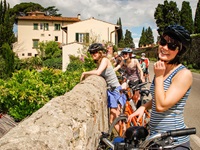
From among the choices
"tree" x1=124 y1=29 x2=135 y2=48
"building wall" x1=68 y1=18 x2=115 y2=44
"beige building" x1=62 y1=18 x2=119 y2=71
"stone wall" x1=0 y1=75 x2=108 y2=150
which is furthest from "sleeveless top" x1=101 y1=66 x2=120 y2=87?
"tree" x1=124 y1=29 x2=135 y2=48

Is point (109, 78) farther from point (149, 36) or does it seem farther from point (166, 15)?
point (149, 36)

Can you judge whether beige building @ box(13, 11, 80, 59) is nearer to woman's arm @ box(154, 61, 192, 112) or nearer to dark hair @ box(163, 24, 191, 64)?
dark hair @ box(163, 24, 191, 64)

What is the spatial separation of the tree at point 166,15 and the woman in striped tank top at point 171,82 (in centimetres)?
5445

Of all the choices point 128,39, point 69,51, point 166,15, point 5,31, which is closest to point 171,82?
point 69,51

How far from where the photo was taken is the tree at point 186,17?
52938mm

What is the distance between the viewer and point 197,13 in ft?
133

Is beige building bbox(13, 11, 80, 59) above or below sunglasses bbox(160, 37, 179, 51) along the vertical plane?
above

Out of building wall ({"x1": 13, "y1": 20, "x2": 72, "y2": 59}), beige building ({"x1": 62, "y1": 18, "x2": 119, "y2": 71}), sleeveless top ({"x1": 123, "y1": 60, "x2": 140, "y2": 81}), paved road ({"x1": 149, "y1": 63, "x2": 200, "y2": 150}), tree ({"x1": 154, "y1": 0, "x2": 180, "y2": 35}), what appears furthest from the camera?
building wall ({"x1": 13, "y1": 20, "x2": 72, "y2": 59})

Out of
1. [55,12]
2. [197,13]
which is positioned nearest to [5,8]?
[197,13]

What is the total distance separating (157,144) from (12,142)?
1095 mm

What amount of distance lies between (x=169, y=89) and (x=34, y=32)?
188 feet

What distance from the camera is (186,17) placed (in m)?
53.1

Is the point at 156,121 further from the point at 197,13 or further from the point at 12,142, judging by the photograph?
the point at 197,13

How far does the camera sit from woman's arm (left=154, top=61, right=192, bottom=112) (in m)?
2.21
